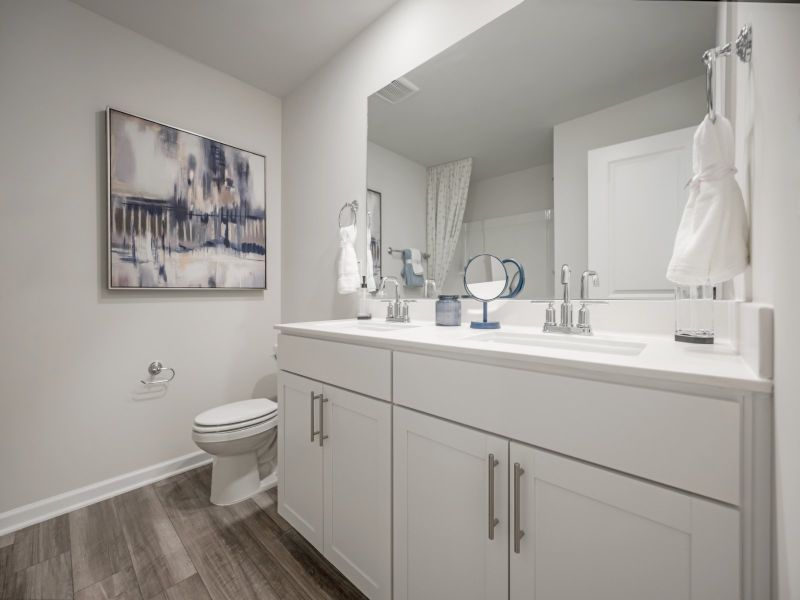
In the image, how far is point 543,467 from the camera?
736 millimetres

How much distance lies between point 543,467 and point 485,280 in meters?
0.79

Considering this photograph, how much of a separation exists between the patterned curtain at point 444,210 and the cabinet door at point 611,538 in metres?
0.98

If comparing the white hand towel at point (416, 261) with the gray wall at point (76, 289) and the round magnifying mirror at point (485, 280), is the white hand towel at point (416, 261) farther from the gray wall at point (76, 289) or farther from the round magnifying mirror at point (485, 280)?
the gray wall at point (76, 289)

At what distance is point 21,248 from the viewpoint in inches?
60.1

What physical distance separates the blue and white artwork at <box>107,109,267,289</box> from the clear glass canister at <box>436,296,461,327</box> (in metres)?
1.43

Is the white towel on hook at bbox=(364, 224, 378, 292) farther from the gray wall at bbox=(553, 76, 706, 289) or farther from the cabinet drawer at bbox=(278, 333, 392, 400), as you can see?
the gray wall at bbox=(553, 76, 706, 289)

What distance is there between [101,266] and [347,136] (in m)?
1.45

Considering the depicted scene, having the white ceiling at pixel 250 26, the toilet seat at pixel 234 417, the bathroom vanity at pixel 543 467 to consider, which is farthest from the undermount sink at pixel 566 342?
the white ceiling at pixel 250 26

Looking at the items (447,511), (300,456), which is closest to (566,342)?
(447,511)

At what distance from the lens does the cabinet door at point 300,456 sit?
129cm

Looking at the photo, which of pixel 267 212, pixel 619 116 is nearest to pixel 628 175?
pixel 619 116

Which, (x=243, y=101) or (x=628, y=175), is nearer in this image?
(x=628, y=175)

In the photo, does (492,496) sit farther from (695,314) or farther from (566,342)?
(695,314)

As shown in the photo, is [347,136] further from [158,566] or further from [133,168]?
[158,566]
